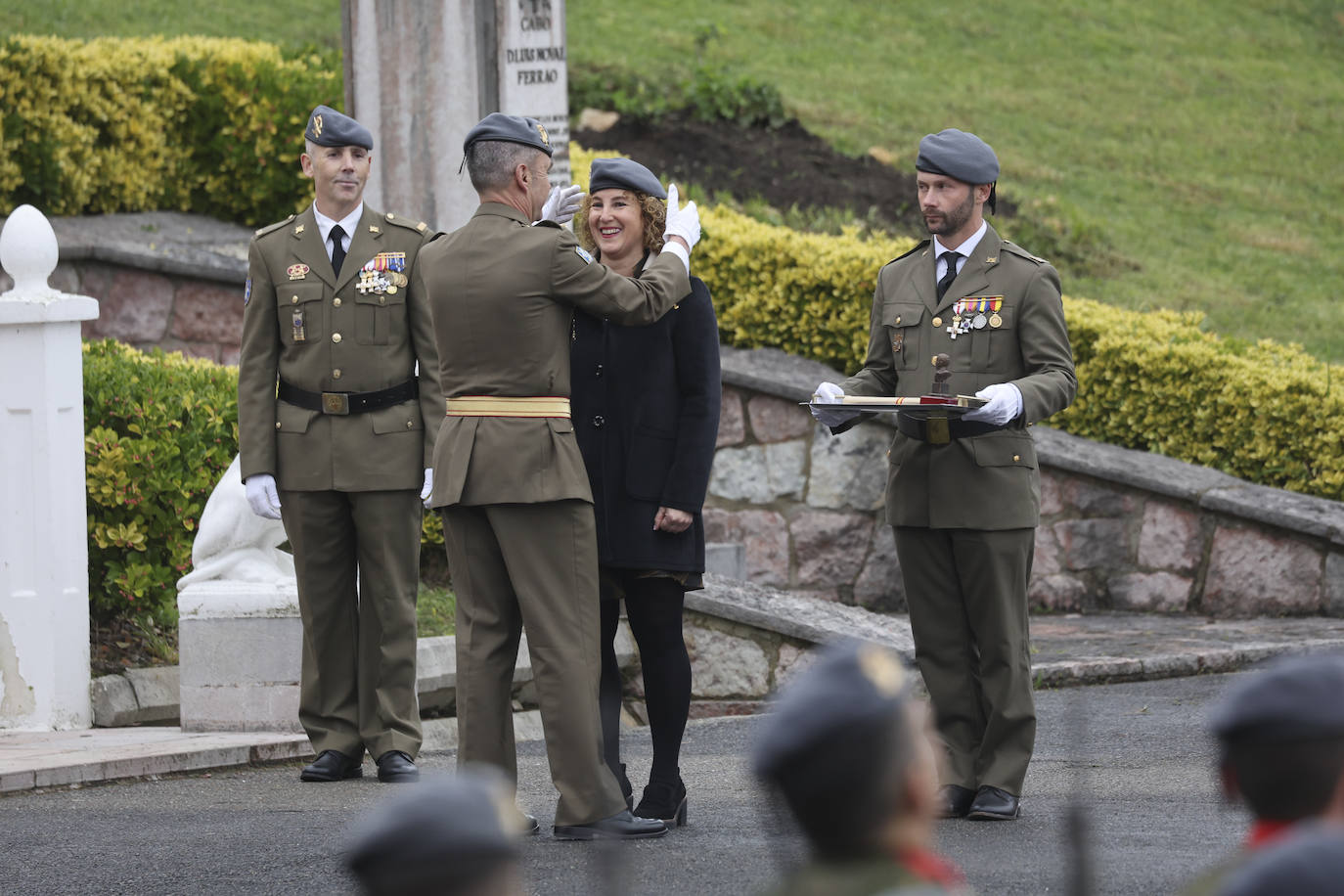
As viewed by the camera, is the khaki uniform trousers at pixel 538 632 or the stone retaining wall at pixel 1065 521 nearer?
the khaki uniform trousers at pixel 538 632

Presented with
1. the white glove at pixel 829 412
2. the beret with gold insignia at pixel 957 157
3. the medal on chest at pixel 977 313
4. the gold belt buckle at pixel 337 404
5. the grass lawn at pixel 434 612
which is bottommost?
the grass lawn at pixel 434 612

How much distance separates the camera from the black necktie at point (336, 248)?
592 centimetres

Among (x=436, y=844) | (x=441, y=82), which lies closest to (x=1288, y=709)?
(x=436, y=844)

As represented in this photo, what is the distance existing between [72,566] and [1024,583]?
346cm

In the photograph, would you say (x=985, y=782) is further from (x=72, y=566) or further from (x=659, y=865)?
(x=72, y=566)

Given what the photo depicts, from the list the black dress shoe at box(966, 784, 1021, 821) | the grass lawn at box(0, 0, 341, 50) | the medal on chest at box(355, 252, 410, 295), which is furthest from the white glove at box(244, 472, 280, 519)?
the grass lawn at box(0, 0, 341, 50)

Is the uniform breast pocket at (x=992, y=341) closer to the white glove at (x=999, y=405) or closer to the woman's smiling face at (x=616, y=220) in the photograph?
the white glove at (x=999, y=405)

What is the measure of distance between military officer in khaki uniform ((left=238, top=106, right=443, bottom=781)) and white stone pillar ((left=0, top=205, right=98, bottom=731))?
40.6 inches

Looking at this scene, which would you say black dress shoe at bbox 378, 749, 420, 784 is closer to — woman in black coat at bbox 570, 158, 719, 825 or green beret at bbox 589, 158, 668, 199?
woman in black coat at bbox 570, 158, 719, 825

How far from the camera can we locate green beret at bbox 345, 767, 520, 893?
1.68 m

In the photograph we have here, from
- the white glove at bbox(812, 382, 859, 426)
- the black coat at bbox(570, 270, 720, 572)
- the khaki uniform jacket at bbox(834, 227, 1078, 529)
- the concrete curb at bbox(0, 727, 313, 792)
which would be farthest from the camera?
the concrete curb at bbox(0, 727, 313, 792)

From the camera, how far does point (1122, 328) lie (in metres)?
9.35

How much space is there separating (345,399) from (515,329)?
1317mm

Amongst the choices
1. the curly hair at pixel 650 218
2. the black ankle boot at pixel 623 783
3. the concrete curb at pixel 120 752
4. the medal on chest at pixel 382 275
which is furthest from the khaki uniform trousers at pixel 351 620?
the curly hair at pixel 650 218
